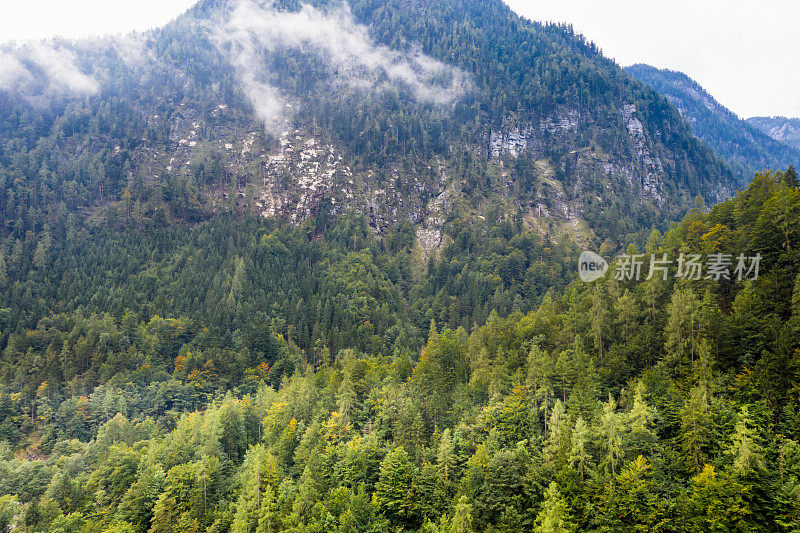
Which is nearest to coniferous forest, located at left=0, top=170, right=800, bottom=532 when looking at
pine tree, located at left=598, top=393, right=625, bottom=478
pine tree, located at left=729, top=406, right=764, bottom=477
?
pine tree, located at left=729, top=406, right=764, bottom=477

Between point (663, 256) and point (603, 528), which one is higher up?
point (663, 256)

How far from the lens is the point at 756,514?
37.3 meters

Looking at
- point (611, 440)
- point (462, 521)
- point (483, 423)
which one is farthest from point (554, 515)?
point (483, 423)

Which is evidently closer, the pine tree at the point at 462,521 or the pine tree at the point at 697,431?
the pine tree at the point at 462,521

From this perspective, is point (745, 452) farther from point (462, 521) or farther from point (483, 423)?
point (483, 423)

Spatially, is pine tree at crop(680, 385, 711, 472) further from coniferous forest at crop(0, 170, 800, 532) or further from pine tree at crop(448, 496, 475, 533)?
pine tree at crop(448, 496, 475, 533)

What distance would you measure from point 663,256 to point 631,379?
24386mm

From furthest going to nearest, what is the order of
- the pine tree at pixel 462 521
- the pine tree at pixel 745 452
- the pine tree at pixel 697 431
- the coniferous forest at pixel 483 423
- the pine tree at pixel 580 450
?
the pine tree at pixel 580 450
the pine tree at pixel 697 431
the coniferous forest at pixel 483 423
the pine tree at pixel 462 521
the pine tree at pixel 745 452

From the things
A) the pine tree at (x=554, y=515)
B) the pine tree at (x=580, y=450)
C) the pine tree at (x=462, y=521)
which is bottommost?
the pine tree at (x=462, y=521)

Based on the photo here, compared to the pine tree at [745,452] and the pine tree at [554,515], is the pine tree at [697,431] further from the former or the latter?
the pine tree at [554,515]

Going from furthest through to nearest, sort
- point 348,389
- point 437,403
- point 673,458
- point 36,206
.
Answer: point 36,206, point 348,389, point 437,403, point 673,458

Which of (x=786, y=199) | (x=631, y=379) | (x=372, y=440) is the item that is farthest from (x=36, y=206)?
(x=786, y=199)

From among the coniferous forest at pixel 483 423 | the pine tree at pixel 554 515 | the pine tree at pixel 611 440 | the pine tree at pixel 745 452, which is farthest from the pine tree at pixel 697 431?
the pine tree at pixel 554 515

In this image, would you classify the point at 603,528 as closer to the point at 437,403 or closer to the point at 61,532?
the point at 437,403
